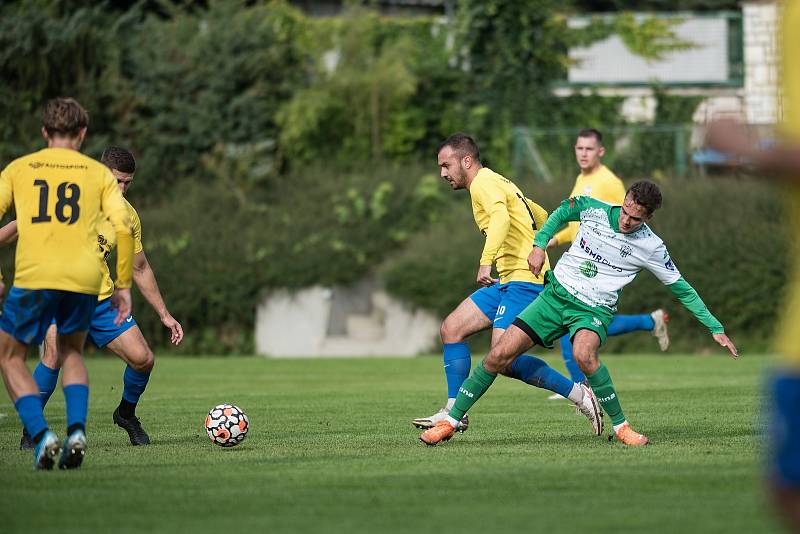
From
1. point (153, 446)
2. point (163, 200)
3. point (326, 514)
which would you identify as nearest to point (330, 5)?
point (163, 200)

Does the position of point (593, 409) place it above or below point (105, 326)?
below

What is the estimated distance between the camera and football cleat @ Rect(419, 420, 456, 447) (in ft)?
29.9

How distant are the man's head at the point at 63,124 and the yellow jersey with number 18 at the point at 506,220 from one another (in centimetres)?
338

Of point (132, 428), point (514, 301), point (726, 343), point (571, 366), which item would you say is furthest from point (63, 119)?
point (571, 366)

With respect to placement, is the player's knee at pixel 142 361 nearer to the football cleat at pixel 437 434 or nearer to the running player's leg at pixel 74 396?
the running player's leg at pixel 74 396

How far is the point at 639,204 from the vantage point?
345 inches

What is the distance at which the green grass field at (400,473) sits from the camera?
6.07m

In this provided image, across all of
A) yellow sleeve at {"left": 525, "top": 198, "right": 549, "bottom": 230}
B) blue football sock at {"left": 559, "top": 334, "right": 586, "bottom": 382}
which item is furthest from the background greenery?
yellow sleeve at {"left": 525, "top": 198, "right": 549, "bottom": 230}

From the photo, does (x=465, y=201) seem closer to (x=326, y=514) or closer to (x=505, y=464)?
(x=505, y=464)

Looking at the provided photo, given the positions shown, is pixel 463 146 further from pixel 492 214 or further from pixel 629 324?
pixel 629 324

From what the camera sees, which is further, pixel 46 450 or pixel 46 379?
pixel 46 379

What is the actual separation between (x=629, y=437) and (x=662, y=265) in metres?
1.23

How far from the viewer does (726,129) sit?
4.48 meters

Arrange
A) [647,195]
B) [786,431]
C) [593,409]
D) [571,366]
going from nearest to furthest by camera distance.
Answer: [786,431] < [647,195] < [593,409] < [571,366]
